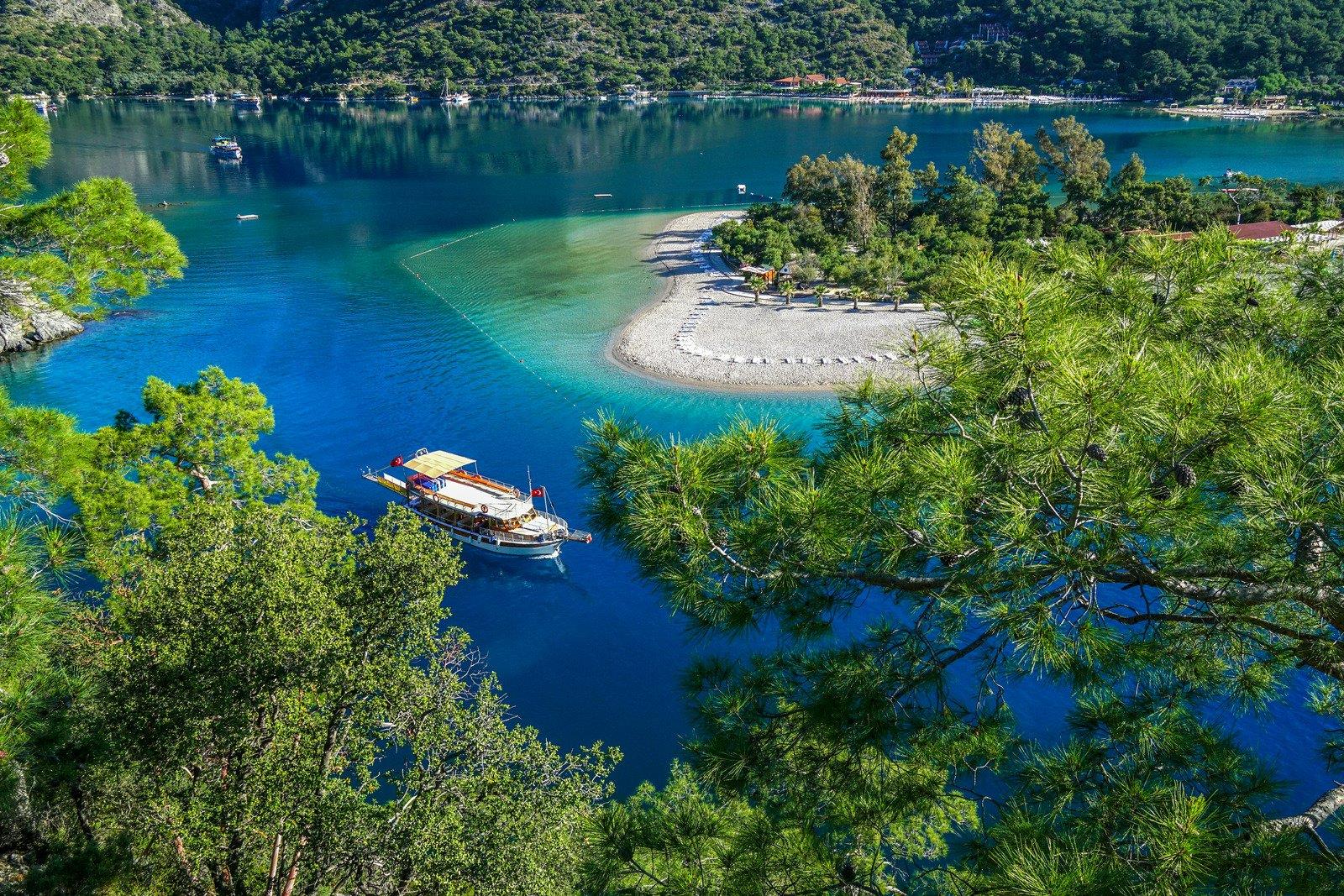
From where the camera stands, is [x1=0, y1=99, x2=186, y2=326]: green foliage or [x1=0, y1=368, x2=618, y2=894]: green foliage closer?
[x1=0, y1=368, x2=618, y2=894]: green foliage

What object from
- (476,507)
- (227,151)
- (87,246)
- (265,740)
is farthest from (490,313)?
(227,151)

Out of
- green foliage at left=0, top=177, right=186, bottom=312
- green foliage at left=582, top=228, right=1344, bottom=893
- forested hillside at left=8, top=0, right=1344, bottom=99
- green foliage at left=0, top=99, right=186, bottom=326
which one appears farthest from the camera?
forested hillside at left=8, top=0, right=1344, bottom=99

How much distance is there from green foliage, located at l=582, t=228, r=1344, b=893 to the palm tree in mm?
34920

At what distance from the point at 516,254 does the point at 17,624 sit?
48.5 m

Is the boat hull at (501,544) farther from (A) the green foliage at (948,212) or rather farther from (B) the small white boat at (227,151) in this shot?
(B) the small white boat at (227,151)

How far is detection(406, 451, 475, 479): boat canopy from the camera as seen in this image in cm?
2494

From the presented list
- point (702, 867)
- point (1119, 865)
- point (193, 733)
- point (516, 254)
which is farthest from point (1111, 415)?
point (516, 254)

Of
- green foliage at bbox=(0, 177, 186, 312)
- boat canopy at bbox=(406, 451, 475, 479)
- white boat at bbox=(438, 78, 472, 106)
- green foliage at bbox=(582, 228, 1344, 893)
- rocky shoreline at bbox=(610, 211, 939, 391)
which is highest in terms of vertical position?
white boat at bbox=(438, 78, 472, 106)

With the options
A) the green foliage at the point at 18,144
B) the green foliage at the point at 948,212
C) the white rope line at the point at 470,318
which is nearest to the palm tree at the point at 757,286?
the green foliage at the point at 948,212

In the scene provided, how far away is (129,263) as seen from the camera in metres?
9.52

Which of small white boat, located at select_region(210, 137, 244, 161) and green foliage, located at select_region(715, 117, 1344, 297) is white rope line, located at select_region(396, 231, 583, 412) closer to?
green foliage, located at select_region(715, 117, 1344, 297)

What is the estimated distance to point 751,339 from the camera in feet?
Result: 120

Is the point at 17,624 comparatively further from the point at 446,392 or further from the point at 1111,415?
the point at 446,392

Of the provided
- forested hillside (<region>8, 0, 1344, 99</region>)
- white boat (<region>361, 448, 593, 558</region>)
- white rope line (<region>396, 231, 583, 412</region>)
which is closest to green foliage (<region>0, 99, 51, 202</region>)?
white boat (<region>361, 448, 593, 558</region>)
